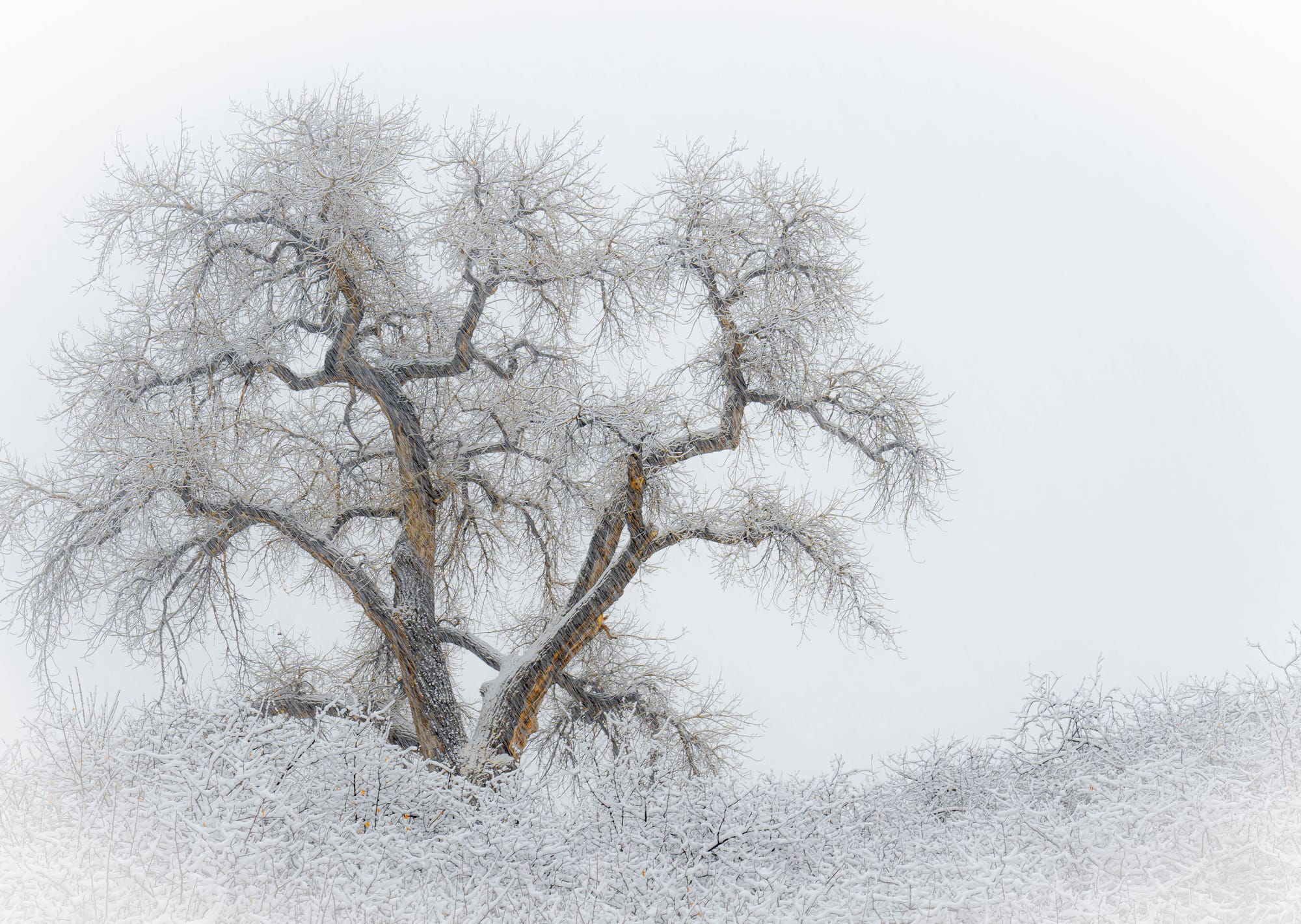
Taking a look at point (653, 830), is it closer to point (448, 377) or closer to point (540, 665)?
point (540, 665)

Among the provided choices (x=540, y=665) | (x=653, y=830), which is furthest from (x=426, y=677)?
(x=653, y=830)

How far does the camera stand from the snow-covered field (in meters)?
4.98

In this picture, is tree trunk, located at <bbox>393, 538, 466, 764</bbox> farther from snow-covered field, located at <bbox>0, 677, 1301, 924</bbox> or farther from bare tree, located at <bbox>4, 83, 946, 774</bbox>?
snow-covered field, located at <bbox>0, 677, 1301, 924</bbox>

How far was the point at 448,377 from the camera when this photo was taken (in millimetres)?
9875

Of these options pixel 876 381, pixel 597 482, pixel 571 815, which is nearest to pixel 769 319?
pixel 876 381

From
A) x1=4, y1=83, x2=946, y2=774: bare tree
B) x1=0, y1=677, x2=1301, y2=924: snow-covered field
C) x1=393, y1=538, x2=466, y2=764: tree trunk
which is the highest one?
x1=4, y1=83, x2=946, y2=774: bare tree

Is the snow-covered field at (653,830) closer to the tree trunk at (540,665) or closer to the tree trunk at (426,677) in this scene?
the tree trunk at (540,665)

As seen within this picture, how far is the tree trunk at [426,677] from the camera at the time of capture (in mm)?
8898

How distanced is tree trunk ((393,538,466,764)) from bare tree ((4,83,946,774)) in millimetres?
26

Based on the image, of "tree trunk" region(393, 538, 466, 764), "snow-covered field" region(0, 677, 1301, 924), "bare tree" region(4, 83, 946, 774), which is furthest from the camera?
"tree trunk" region(393, 538, 466, 764)

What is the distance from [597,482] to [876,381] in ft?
8.41

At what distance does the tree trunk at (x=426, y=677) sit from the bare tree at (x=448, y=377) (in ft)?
0.08

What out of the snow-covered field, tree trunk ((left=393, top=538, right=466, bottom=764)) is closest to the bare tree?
tree trunk ((left=393, top=538, right=466, bottom=764))

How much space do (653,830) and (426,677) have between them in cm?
373
